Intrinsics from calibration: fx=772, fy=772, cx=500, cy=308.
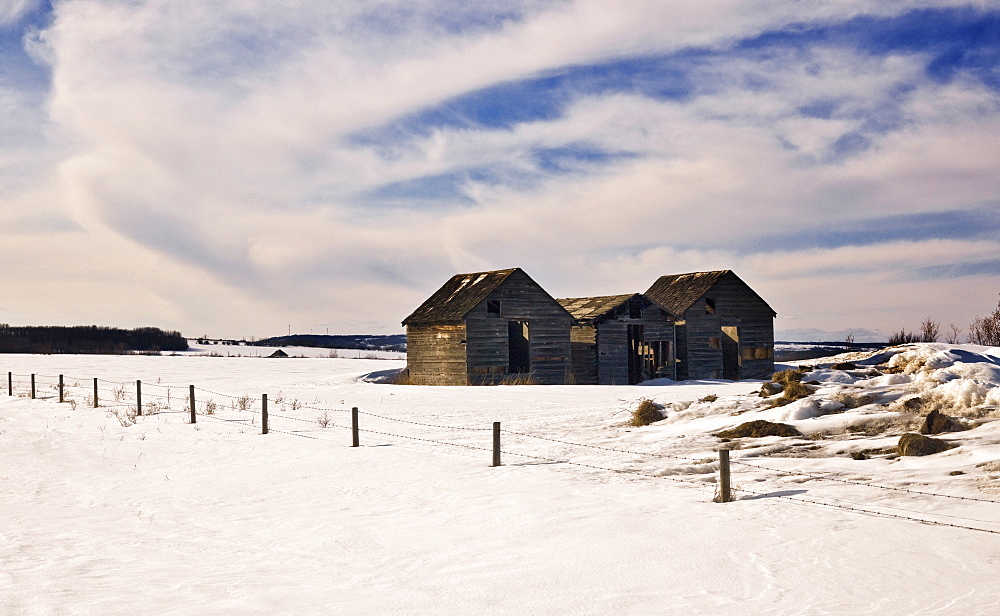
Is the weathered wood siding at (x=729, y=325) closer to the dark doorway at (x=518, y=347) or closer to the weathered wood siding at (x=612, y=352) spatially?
the weathered wood siding at (x=612, y=352)

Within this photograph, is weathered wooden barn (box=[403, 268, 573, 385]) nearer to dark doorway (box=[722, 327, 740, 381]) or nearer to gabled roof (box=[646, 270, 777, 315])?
gabled roof (box=[646, 270, 777, 315])

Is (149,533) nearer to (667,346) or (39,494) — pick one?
(39,494)

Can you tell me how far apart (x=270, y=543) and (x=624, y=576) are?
15.0ft

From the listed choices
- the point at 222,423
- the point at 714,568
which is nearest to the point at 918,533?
the point at 714,568

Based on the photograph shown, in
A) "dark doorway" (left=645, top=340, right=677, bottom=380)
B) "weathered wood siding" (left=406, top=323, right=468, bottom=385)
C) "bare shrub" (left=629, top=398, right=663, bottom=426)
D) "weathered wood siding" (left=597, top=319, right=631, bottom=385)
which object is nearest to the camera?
"bare shrub" (left=629, top=398, right=663, bottom=426)

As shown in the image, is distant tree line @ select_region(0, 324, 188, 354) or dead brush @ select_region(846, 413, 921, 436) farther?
distant tree line @ select_region(0, 324, 188, 354)

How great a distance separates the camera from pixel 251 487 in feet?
44.5

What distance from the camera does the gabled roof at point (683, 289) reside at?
4262 cm

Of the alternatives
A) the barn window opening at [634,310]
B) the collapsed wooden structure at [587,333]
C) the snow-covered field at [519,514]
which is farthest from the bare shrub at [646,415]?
the barn window opening at [634,310]

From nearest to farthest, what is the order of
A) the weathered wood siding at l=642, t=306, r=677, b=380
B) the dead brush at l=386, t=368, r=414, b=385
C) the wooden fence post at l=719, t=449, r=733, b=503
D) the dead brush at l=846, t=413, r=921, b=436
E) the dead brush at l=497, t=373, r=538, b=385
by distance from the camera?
1. the wooden fence post at l=719, t=449, r=733, b=503
2. the dead brush at l=846, t=413, r=921, b=436
3. the dead brush at l=497, t=373, r=538, b=385
4. the dead brush at l=386, t=368, r=414, b=385
5. the weathered wood siding at l=642, t=306, r=677, b=380

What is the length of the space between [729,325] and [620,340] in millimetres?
7678

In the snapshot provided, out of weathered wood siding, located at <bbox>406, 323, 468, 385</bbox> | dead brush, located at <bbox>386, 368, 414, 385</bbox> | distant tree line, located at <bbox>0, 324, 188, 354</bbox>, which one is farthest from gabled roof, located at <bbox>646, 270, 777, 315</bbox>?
distant tree line, located at <bbox>0, 324, 188, 354</bbox>

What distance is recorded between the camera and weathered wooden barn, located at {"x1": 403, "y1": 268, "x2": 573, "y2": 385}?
35.5m

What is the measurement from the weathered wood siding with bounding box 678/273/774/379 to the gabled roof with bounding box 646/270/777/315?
24cm
